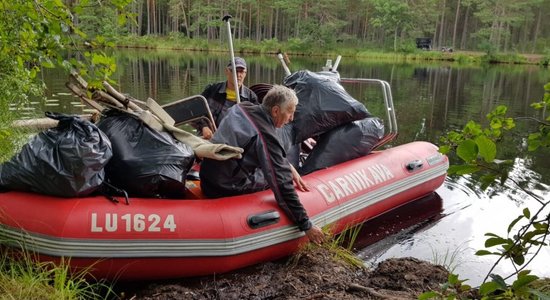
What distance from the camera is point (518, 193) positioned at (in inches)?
257

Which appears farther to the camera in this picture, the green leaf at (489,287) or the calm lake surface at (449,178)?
the calm lake surface at (449,178)

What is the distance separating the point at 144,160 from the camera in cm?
343

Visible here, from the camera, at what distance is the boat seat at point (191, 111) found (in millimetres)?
4953

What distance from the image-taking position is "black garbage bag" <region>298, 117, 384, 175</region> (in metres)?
5.12

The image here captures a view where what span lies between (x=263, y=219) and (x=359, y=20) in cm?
4636

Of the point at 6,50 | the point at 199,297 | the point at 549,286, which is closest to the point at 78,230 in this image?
the point at 199,297

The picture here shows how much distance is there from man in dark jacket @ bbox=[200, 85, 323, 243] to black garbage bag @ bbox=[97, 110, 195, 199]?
0.92ft

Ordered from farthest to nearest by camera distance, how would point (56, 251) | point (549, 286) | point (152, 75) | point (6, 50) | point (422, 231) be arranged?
1. point (152, 75)
2. point (422, 231)
3. point (56, 251)
4. point (6, 50)
5. point (549, 286)

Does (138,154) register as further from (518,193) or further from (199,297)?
(518,193)

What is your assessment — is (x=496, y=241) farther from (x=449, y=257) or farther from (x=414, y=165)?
(x=414, y=165)

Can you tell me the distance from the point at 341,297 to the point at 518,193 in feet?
14.6

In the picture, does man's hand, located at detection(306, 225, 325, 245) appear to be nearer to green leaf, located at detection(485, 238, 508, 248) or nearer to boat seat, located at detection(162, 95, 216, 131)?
boat seat, located at detection(162, 95, 216, 131)

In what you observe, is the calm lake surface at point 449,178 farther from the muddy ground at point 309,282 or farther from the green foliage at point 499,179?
the green foliage at point 499,179

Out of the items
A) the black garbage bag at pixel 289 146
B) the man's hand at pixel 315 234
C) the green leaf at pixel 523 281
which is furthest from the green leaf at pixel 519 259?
the black garbage bag at pixel 289 146
